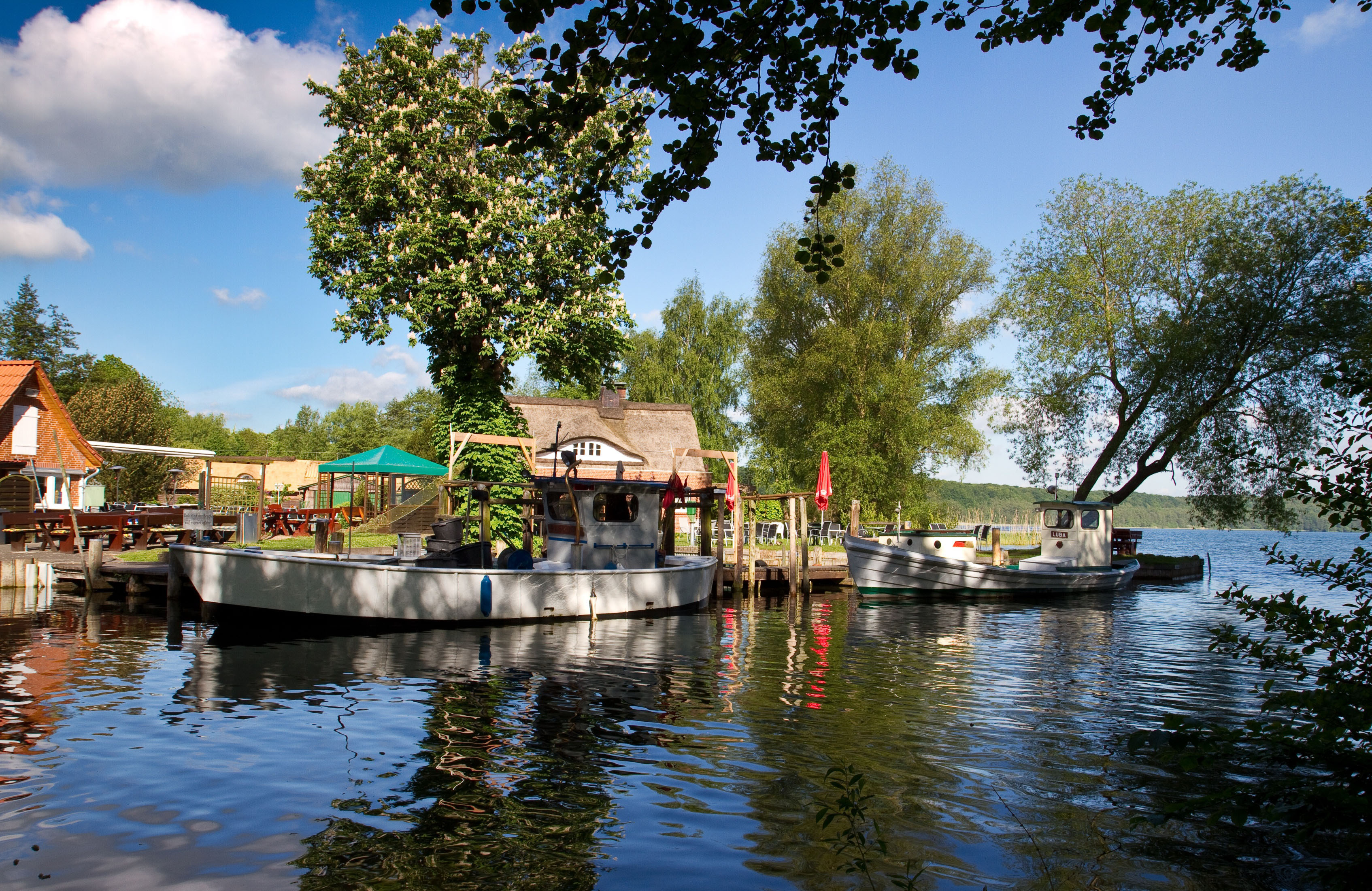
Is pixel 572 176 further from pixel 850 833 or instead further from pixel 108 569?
pixel 850 833

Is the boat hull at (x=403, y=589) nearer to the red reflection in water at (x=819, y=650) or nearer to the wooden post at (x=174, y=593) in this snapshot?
the wooden post at (x=174, y=593)

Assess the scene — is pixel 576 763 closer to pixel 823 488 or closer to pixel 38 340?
pixel 823 488

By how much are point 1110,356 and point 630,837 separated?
1160 inches

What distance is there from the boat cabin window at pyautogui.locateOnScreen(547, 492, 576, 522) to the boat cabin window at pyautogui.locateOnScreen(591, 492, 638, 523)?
564 millimetres

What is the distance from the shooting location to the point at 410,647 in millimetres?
14062

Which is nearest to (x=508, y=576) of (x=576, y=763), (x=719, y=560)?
(x=719, y=560)

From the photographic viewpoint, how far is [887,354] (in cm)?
3519

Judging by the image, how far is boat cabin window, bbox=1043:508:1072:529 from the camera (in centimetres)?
2645

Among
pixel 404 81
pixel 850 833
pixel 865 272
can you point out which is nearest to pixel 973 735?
pixel 850 833

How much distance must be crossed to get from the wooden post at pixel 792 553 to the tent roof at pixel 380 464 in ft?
34.4

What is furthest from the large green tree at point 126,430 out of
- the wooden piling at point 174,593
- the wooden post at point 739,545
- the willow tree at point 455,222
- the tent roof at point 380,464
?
the wooden post at point 739,545

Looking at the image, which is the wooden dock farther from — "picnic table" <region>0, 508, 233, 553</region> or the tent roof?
"picnic table" <region>0, 508, 233, 553</region>

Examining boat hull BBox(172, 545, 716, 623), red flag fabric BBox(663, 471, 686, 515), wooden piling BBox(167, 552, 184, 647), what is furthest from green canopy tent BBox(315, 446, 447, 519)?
red flag fabric BBox(663, 471, 686, 515)

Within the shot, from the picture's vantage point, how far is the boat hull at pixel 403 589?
49.3ft
